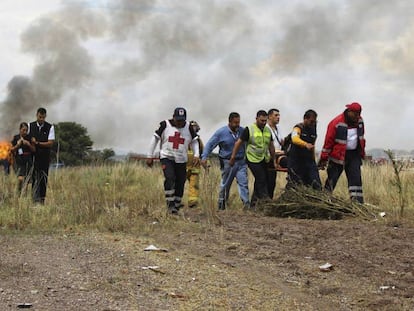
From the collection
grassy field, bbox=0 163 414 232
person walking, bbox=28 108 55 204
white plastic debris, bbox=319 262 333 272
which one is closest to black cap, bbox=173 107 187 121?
grassy field, bbox=0 163 414 232

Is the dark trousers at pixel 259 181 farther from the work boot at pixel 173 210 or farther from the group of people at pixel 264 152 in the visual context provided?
the work boot at pixel 173 210

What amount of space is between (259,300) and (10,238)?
3.44 m

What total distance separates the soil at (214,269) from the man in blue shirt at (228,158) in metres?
2.81

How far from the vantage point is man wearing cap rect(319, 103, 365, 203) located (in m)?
9.49

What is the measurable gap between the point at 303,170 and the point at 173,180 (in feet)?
6.90

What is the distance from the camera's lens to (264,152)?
10578 millimetres

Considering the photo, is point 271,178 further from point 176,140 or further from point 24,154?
point 24,154

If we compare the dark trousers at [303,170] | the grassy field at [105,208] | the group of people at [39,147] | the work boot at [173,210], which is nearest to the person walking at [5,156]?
the grassy field at [105,208]

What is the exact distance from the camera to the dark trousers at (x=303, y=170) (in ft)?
32.9

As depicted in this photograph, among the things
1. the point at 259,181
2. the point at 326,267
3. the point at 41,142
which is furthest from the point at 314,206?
the point at 41,142

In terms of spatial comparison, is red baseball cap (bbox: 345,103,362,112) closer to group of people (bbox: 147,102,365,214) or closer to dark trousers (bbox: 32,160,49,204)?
group of people (bbox: 147,102,365,214)

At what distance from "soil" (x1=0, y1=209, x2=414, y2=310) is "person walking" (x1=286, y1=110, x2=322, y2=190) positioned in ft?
6.99

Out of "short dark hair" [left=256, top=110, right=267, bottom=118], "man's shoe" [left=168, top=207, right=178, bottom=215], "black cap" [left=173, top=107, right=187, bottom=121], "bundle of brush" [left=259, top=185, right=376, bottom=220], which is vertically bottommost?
"man's shoe" [left=168, top=207, right=178, bottom=215]

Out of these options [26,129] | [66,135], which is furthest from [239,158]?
[66,135]
